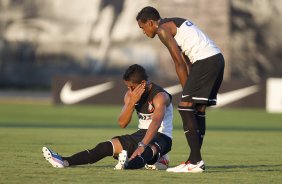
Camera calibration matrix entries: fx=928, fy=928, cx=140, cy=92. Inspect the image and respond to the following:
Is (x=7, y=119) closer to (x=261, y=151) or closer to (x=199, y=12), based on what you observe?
(x=261, y=151)

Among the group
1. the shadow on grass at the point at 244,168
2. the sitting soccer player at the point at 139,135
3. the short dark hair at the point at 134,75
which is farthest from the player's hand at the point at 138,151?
the shadow on grass at the point at 244,168

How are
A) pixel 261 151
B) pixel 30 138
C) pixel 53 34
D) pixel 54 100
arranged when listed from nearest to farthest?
pixel 261 151
pixel 30 138
pixel 54 100
pixel 53 34

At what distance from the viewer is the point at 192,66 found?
1108 centimetres

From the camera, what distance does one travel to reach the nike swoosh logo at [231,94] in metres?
30.1

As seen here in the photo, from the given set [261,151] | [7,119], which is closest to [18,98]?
[7,119]

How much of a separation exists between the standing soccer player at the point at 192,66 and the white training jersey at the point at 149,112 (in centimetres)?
26

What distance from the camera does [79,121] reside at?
24000 mm

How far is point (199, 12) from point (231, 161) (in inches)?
1023

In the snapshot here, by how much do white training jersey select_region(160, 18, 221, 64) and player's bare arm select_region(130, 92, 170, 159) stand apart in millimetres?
586

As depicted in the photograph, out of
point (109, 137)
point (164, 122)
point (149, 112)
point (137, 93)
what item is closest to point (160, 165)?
point (164, 122)

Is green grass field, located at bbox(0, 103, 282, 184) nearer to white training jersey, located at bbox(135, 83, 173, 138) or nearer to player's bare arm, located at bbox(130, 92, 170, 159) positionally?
player's bare arm, located at bbox(130, 92, 170, 159)

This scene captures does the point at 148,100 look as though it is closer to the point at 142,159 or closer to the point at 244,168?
the point at 142,159

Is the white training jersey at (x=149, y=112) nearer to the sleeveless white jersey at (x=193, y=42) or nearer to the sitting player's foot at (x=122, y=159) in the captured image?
the sleeveless white jersey at (x=193, y=42)

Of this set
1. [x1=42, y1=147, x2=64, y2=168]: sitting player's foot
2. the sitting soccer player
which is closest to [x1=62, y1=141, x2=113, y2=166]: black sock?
the sitting soccer player
